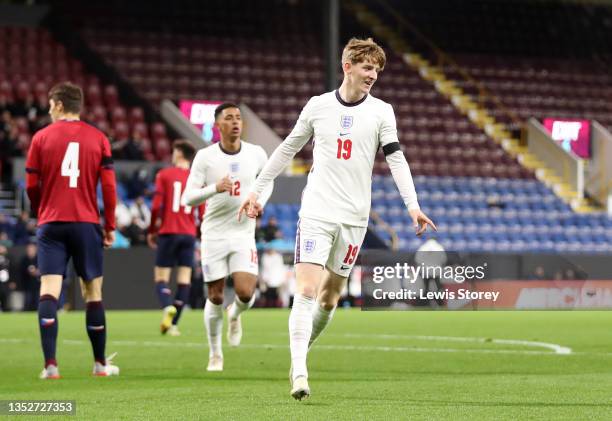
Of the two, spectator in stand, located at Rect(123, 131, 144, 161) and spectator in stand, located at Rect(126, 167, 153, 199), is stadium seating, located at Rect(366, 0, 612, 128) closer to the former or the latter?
spectator in stand, located at Rect(123, 131, 144, 161)

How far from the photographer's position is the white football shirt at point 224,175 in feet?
35.1

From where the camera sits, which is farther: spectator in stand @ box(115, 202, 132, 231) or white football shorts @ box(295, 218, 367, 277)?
spectator in stand @ box(115, 202, 132, 231)

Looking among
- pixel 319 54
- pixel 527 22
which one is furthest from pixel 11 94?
pixel 527 22

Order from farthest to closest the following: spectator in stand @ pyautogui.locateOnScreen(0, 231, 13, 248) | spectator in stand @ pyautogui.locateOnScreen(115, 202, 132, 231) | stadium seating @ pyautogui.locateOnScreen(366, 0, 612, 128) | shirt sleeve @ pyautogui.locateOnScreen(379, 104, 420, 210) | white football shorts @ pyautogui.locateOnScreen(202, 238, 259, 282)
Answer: stadium seating @ pyautogui.locateOnScreen(366, 0, 612, 128)
spectator in stand @ pyautogui.locateOnScreen(115, 202, 132, 231)
spectator in stand @ pyautogui.locateOnScreen(0, 231, 13, 248)
white football shorts @ pyautogui.locateOnScreen(202, 238, 259, 282)
shirt sleeve @ pyautogui.locateOnScreen(379, 104, 420, 210)

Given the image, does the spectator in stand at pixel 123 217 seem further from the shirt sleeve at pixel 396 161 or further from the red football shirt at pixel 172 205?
the shirt sleeve at pixel 396 161

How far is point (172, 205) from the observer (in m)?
15.5

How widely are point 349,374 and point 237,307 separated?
84.3 inches

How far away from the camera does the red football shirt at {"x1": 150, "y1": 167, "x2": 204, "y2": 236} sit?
1554 cm

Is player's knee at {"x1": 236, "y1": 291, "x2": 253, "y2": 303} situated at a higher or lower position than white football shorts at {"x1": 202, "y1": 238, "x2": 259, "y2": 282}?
lower

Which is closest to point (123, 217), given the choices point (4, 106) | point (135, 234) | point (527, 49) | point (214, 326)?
point (135, 234)

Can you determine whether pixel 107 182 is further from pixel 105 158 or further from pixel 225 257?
pixel 225 257

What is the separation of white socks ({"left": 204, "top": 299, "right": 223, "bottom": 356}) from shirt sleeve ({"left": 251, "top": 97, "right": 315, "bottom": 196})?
2.62 meters

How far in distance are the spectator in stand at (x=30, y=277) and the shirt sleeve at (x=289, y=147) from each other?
52.3 ft

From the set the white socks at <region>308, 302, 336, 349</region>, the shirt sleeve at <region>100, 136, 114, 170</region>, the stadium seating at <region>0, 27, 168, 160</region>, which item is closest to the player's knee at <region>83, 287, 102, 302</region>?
the shirt sleeve at <region>100, 136, 114, 170</region>
